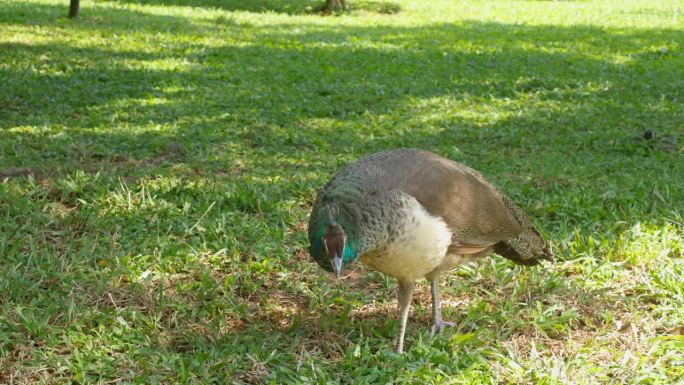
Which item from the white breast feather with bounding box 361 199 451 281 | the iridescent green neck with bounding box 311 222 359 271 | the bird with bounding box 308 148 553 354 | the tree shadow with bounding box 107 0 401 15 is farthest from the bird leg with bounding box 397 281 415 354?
the tree shadow with bounding box 107 0 401 15

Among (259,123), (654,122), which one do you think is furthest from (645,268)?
(259,123)

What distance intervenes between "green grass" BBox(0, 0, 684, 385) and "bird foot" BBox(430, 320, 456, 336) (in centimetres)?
6

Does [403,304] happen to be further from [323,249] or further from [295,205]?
[295,205]

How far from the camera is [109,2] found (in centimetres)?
1781

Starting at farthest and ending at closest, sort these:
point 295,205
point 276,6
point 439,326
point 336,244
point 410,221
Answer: point 276,6
point 295,205
point 439,326
point 410,221
point 336,244

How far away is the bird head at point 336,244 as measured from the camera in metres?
3.22

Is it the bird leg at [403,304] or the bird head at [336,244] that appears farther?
the bird leg at [403,304]

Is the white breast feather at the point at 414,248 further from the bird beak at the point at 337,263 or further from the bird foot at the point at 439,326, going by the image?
the bird foot at the point at 439,326

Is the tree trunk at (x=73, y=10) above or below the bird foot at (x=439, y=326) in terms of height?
above

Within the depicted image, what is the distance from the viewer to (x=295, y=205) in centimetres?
578

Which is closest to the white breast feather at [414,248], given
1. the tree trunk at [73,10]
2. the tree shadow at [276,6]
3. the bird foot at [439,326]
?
the bird foot at [439,326]

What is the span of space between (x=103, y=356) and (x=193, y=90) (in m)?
6.62

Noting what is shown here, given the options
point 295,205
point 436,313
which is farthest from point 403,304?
point 295,205

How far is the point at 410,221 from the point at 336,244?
0.39 meters
